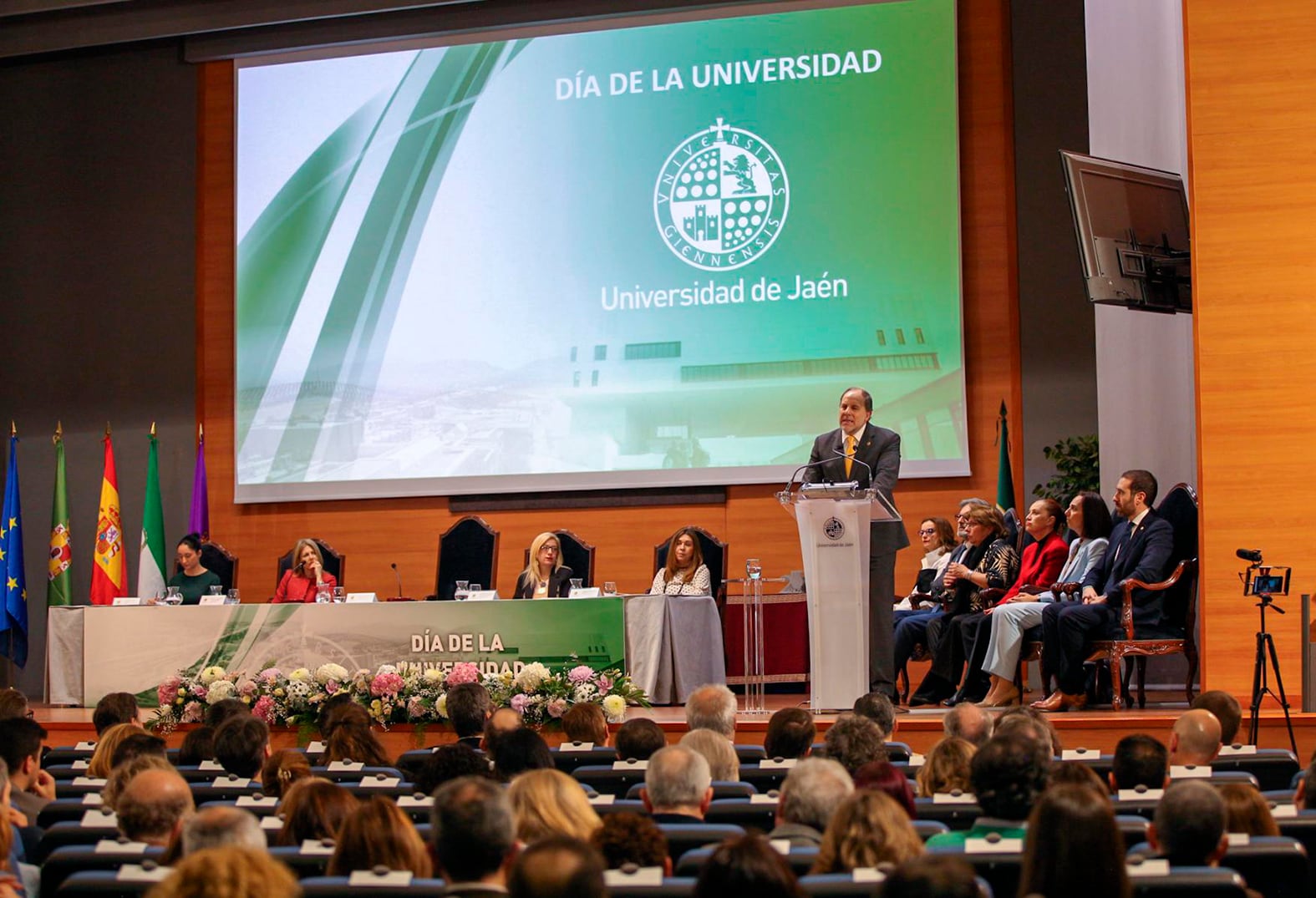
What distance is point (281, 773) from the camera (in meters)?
3.82

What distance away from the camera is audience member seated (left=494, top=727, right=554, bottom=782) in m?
3.64

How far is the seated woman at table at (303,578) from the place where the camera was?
821cm

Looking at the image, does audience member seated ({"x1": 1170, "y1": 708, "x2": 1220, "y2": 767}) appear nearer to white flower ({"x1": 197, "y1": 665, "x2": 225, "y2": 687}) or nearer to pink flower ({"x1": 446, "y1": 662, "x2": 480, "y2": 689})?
pink flower ({"x1": 446, "y1": 662, "x2": 480, "y2": 689})

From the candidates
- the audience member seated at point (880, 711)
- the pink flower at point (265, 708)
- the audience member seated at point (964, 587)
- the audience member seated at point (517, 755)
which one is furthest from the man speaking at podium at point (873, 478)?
the audience member seated at point (517, 755)

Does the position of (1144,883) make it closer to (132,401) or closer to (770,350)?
(770,350)

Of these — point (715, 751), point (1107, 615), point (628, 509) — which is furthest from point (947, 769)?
point (628, 509)

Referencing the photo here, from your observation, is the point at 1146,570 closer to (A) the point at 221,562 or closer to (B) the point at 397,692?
(B) the point at 397,692

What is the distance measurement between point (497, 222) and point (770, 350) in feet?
7.17

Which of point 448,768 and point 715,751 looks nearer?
point 448,768

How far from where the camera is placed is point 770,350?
9875 millimetres

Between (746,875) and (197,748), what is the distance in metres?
3.08

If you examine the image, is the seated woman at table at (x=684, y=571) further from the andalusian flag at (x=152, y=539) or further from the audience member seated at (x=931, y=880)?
the audience member seated at (x=931, y=880)

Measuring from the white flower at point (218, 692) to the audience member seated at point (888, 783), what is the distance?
3.97 m

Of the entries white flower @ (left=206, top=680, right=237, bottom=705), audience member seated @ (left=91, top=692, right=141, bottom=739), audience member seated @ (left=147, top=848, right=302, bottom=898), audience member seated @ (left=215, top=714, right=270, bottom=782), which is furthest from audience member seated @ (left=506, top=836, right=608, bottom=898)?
white flower @ (left=206, top=680, right=237, bottom=705)
